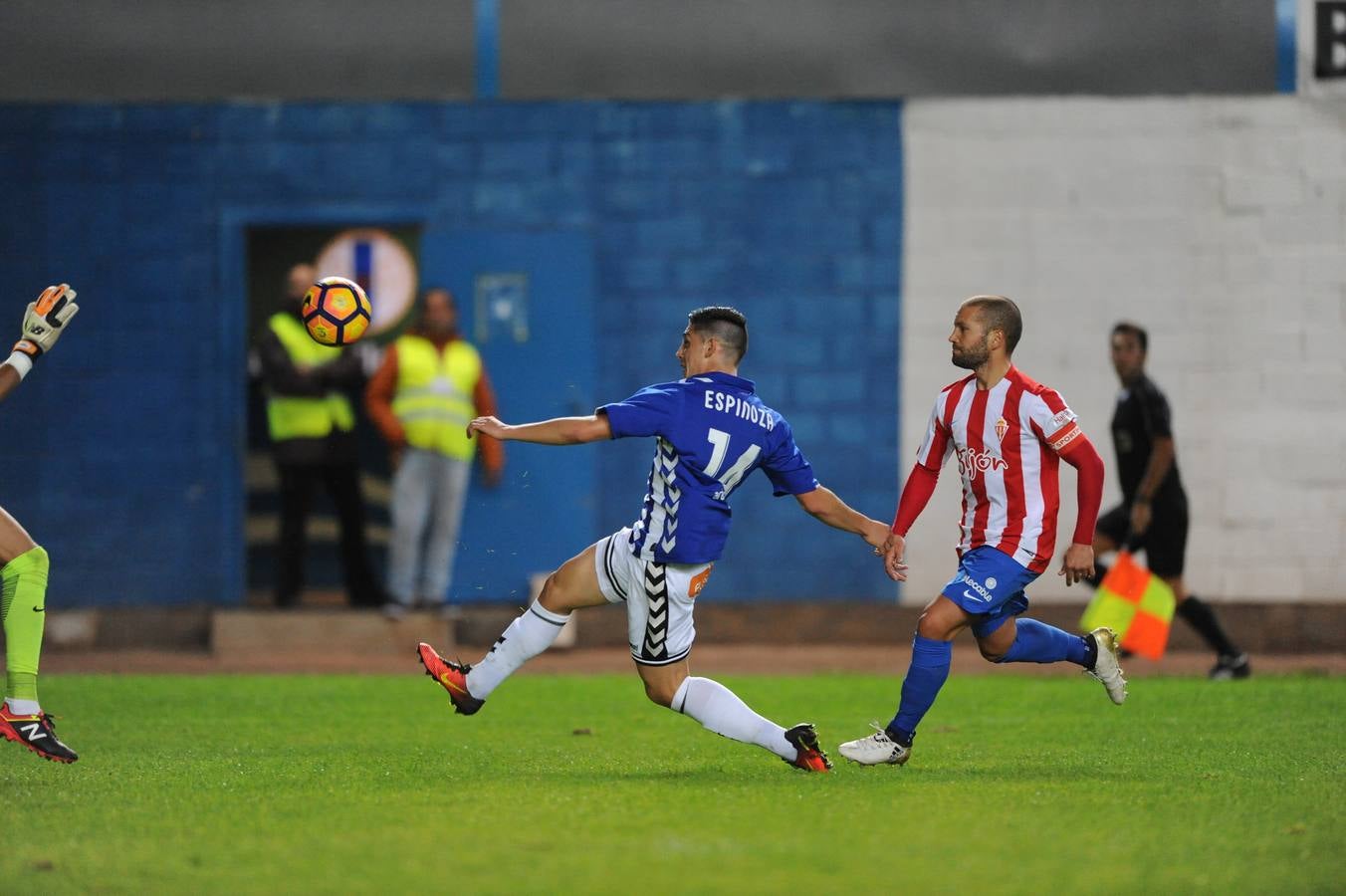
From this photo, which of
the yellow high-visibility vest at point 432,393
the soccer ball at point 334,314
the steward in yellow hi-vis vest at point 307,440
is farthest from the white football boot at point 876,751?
the steward in yellow hi-vis vest at point 307,440

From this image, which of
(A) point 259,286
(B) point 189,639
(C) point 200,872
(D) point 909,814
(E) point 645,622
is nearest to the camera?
(C) point 200,872

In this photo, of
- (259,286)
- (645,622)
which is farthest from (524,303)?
(645,622)

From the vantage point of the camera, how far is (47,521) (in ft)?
45.8

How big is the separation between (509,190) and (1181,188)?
4794 mm

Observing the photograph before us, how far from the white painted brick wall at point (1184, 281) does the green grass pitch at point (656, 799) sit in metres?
3.34

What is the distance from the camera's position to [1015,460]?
25.2 ft

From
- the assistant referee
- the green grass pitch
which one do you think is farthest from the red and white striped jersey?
the assistant referee

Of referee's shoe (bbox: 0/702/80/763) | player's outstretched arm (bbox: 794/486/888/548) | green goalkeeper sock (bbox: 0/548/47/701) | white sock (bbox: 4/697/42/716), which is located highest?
player's outstretched arm (bbox: 794/486/888/548)

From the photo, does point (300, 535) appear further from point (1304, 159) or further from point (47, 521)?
point (1304, 159)

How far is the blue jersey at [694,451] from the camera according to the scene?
24.0ft

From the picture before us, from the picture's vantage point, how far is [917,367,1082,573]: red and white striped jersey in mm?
7660

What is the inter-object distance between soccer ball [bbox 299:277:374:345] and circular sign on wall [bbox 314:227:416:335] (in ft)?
17.6

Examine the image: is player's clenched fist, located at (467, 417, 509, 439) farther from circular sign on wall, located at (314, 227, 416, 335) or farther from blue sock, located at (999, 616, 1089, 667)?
circular sign on wall, located at (314, 227, 416, 335)

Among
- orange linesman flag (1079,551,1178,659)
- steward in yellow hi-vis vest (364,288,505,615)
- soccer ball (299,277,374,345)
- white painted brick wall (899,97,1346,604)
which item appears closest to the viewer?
soccer ball (299,277,374,345)
